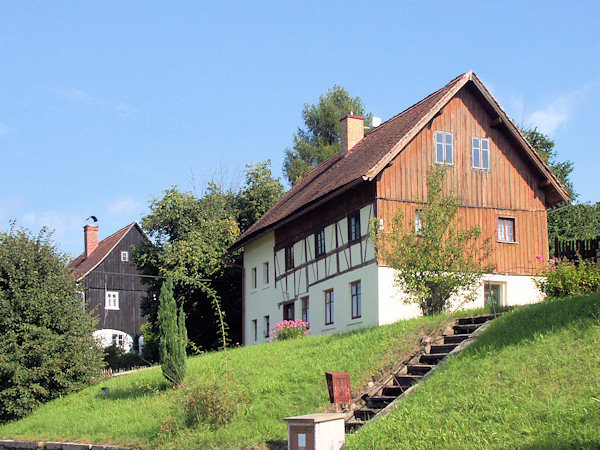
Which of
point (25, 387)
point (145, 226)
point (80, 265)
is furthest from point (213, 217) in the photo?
point (80, 265)

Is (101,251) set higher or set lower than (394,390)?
higher

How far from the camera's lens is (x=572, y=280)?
18938mm

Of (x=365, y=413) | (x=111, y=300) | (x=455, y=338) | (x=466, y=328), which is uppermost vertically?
(x=111, y=300)

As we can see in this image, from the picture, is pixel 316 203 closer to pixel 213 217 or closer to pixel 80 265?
pixel 213 217

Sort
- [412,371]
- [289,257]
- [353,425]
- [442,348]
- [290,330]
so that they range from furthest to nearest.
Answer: [289,257], [290,330], [442,348], [412,371], [353,425]

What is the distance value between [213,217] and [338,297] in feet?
50.5

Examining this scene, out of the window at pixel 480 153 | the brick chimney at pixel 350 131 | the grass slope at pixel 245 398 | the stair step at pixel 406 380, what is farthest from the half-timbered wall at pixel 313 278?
the stair step at pixel 406 380

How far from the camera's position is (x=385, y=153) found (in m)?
25.4

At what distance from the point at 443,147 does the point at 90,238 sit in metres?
39.7

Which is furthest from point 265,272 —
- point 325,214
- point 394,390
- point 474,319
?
point 394,390

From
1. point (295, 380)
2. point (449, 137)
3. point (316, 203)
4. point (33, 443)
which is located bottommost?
point (33, 443)

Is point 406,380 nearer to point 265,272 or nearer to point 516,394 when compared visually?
point 516,394

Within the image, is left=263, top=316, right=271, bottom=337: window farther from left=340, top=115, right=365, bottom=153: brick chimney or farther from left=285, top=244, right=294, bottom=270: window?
left=340, top=115, right=365, bottom=153: brick chimney

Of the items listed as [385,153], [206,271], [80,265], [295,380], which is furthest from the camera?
[80,265]
